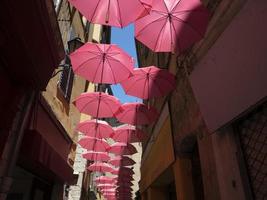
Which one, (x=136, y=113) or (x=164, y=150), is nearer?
(x=164, y=150)

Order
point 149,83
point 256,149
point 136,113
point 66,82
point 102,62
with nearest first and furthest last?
1. point 256,149
2. point 102,62
3. point 149,83
4. point 136,113
5. point 66,82

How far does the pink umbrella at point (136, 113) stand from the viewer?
800cm

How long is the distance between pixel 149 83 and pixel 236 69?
3391 millimetres

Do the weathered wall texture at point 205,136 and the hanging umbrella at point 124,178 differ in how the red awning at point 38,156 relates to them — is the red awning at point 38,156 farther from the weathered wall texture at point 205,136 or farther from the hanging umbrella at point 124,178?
the hanging umbrella at point 124,178

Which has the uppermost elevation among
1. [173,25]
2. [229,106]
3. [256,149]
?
[173,25]

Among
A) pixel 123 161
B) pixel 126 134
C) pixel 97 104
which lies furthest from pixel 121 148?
pixel 97 104

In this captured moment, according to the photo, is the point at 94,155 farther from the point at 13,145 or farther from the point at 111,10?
the point at 111,10

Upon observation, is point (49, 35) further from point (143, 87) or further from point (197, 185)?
point (197, 185)

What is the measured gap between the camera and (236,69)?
11.1ft

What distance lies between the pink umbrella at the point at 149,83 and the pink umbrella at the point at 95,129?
2.88 m

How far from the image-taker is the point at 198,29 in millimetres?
4746

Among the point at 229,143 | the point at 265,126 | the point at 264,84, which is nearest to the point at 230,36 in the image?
the point at 264,84

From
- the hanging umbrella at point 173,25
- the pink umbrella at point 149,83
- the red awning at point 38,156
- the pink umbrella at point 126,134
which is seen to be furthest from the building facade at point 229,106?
the pink umbrella at point 126,134

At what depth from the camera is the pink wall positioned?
9.59ft
